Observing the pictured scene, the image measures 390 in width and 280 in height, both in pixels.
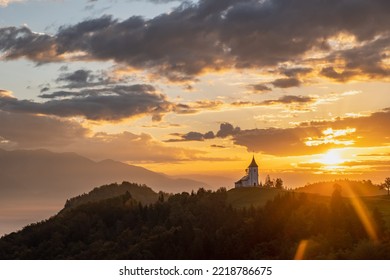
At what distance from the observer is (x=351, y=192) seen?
149m

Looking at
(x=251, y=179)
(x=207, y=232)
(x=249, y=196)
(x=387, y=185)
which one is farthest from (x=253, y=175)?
(x=207, y=232)

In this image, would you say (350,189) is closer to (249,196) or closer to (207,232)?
(249,196)

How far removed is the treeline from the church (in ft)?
52.6

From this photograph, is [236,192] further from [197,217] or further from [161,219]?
[197,217]

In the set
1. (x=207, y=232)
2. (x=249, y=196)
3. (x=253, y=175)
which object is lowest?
(x=207, y=232)

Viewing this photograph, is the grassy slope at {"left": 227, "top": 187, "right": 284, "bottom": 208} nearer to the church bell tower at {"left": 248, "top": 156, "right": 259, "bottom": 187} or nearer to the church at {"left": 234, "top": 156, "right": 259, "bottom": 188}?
the church at {"left": 234, "top": 156, "right": 259, "bottom": 188}

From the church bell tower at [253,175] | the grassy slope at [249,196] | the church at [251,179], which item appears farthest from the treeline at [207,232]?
the church bell tower at [253,175]

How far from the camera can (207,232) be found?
78.5 metres

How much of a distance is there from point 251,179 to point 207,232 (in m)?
113

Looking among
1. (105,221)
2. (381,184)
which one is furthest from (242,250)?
(105,221)

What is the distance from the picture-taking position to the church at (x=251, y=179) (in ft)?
613

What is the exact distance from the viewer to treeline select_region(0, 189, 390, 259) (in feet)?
173

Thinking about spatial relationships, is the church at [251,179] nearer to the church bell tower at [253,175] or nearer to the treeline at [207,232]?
the church bell tower at [253,175]
